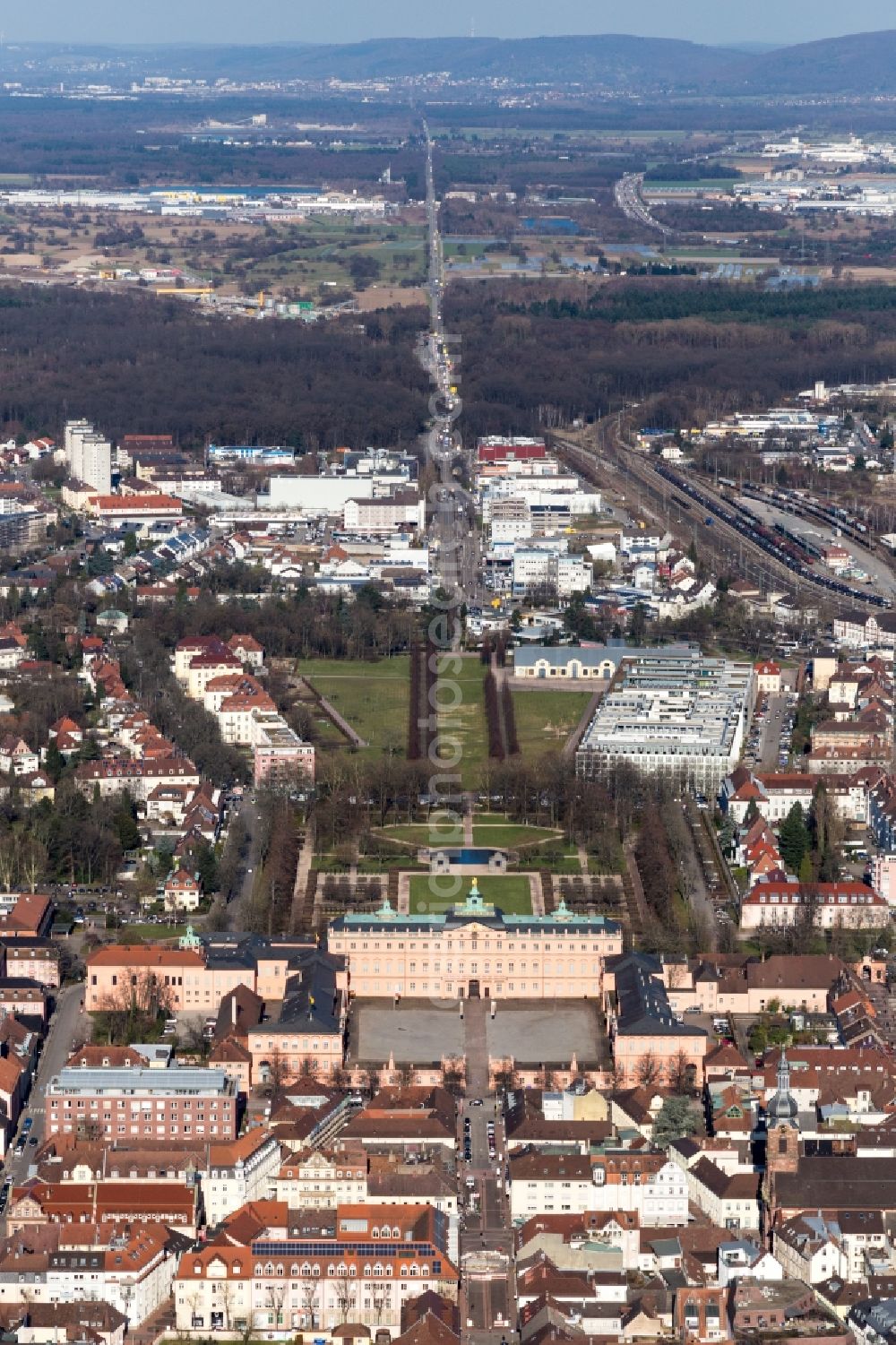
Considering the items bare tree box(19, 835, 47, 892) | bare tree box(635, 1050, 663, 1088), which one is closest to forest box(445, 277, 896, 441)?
bare tree box(19, 835, 47, 892)

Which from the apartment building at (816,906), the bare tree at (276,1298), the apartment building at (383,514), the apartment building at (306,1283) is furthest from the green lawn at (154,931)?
the apartment building at (383,514)

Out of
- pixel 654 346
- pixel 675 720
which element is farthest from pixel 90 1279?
pixel 654 346

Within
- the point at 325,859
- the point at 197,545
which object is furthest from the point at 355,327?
the point at 325,859

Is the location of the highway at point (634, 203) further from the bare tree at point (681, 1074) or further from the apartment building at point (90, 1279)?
the apartment building at point (90, 1279)

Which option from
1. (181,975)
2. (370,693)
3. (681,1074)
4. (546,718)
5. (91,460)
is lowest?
(91,460)

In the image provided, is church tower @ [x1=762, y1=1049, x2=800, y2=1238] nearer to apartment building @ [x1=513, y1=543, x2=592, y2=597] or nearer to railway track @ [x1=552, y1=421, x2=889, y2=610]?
railway track @ [x1=552, y1=421, x2=889, y2=610]

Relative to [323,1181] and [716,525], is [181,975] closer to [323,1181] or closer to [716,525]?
[323,1181]

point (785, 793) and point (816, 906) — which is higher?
point (816, 906)
